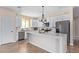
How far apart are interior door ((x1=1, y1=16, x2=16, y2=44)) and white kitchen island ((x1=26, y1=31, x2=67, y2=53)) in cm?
46

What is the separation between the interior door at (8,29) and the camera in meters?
2.16

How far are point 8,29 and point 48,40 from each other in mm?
1203

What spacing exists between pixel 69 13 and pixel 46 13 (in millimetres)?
661

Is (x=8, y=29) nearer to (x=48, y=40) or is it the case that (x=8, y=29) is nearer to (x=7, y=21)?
(x=7, y=21)

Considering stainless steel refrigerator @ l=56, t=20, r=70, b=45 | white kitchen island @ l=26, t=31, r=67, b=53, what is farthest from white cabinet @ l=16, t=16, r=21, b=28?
stainless steel refrigerator @ l=56, t=20, r=70, b=45

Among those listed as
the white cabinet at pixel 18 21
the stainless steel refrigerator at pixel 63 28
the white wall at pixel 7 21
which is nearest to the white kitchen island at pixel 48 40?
the stainless steel refrigerator at pixel 63 28

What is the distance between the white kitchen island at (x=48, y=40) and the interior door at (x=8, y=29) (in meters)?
0.46

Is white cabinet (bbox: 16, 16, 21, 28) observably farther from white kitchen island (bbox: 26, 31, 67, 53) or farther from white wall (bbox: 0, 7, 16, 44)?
white kitchen island (bbox: 26, 31, 67, 53)

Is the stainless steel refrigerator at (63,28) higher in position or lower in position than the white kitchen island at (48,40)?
higher

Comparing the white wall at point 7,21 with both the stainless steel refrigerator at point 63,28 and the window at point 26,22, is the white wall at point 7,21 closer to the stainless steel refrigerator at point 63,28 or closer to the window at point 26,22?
the window at point 26,22

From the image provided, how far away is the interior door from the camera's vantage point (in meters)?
2.16
